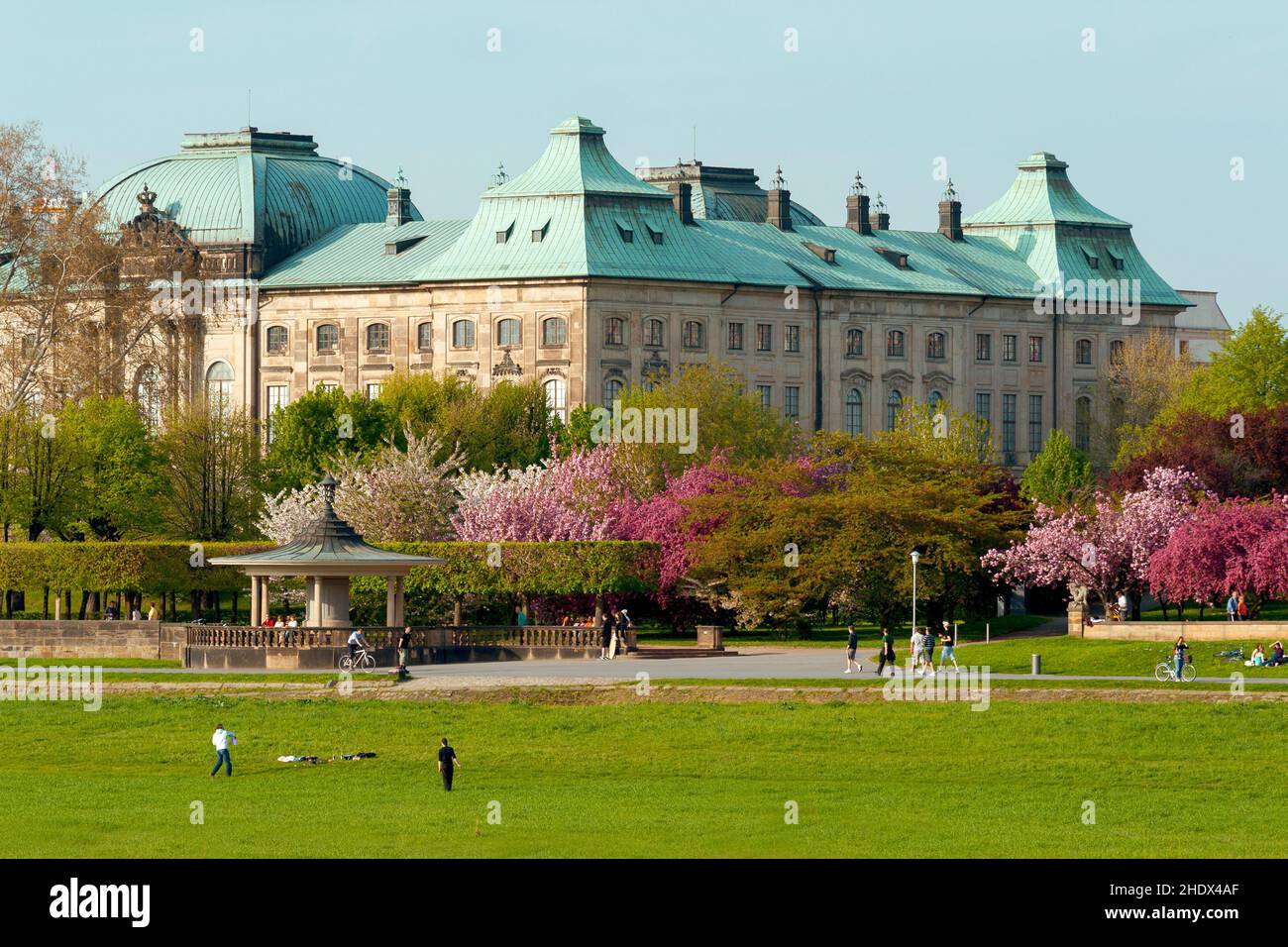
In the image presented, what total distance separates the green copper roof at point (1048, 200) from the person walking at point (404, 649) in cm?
8607

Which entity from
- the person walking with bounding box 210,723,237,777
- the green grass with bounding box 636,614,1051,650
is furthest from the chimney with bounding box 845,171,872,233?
the person walking with bounding box 210,723,237,777

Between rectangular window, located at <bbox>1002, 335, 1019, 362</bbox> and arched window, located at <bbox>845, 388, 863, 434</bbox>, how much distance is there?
1039 cm

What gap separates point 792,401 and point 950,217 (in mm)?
22089

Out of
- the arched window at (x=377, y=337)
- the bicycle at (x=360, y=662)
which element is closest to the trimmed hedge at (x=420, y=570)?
the bicycle at (x=360, y=662)

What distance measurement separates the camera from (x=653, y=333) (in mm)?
150125

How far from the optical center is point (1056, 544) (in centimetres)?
10838

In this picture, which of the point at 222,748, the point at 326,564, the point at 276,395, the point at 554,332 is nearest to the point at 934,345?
the point at 554,332

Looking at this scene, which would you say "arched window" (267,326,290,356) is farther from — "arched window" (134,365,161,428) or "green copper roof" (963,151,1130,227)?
"green copper roof" (963,151,1130,227)

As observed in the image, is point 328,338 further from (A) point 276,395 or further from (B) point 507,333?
(B) point 507,333

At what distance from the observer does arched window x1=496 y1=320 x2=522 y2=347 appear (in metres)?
150
